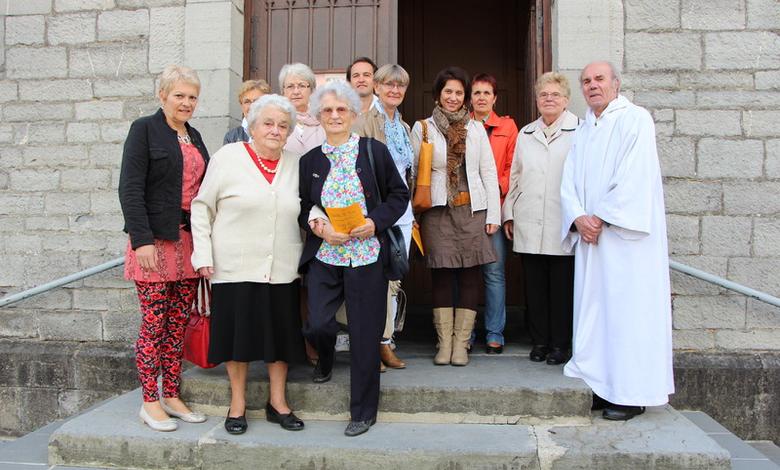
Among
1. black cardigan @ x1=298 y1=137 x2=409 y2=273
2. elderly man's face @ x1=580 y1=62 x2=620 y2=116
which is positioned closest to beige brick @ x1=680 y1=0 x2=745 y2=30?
elderly man's face @ x1=580 y1=62 x2=620 y2=116

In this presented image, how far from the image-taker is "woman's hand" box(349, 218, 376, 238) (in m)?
2.98

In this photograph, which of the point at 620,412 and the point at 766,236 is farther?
the point at 766,236

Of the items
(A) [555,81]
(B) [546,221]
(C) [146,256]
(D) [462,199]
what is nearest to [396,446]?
(C) [146,256]

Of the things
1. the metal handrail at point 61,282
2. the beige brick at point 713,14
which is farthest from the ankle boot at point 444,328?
the beige brick at point 713,14

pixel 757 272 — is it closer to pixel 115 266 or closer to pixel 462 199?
pixel 462 199

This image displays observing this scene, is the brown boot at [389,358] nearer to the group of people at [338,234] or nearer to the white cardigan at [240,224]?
the group of people at [338,234]

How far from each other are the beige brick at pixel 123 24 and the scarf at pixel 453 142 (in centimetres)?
250

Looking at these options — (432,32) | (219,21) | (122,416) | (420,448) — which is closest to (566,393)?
(420,448)

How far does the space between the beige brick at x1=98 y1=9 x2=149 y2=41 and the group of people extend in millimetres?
1580

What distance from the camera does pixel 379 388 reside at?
3.14 m

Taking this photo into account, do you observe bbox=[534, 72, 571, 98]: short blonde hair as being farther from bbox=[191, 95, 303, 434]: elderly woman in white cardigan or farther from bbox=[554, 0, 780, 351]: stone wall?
bbox=[191, 95, 303, 434]: elderly woman in white cardigan

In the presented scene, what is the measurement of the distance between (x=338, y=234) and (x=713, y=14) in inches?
123

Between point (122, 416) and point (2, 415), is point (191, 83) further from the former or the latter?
point (2, 415)

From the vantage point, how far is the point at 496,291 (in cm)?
402
